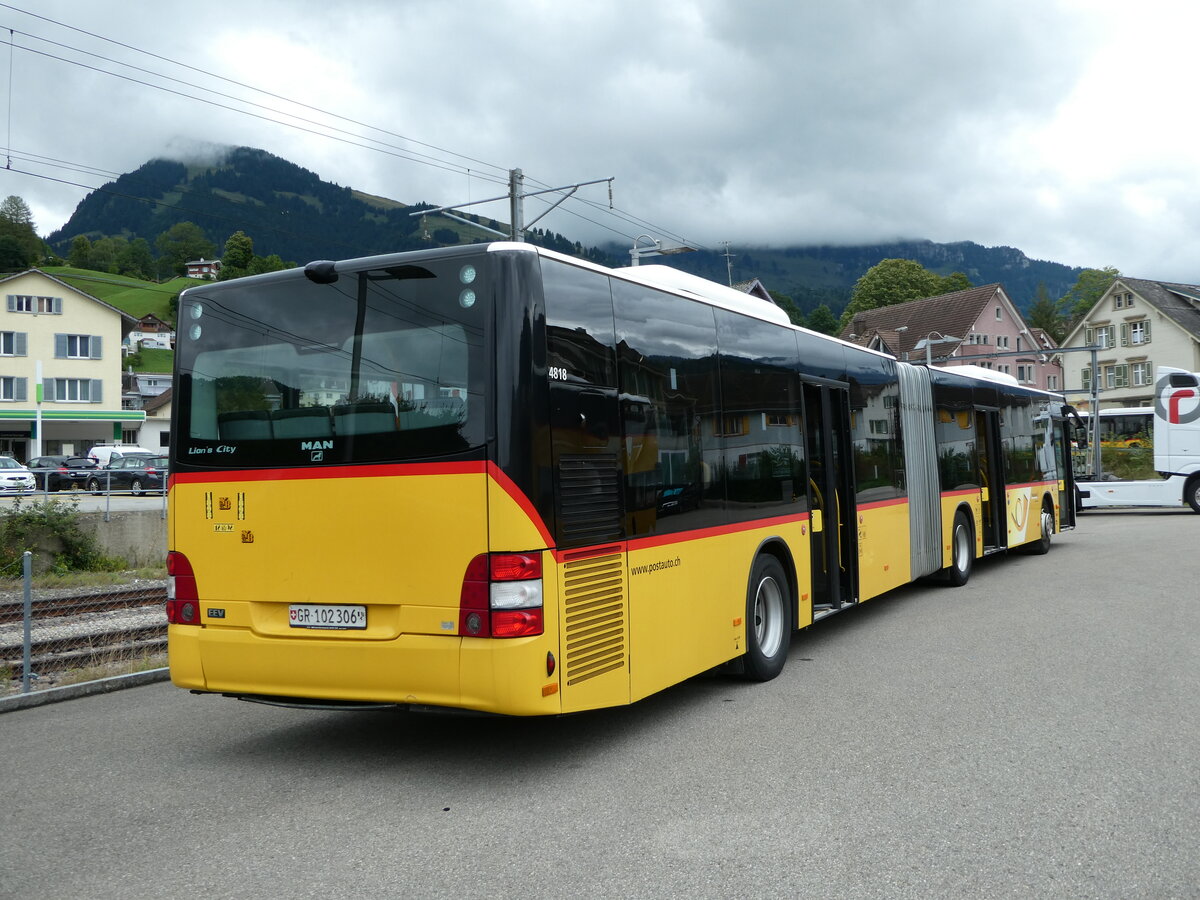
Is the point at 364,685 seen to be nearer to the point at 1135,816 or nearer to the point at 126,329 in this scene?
the point at 1135,816

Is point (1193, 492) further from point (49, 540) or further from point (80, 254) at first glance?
point (80, 254)

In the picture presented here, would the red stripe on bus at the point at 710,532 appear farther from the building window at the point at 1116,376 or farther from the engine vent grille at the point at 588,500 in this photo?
the building window at the point at 1116,376

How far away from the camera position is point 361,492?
6.03m

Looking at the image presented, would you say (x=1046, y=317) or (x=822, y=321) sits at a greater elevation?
(x=822, y=321)

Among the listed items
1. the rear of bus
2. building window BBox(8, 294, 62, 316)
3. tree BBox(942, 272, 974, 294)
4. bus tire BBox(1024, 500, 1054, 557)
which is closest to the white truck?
bus tire BBox(1024, 500, 1054, 557)

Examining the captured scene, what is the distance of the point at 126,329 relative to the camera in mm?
71000

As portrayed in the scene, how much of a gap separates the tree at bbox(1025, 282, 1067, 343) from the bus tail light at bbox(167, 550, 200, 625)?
123438 millimetres

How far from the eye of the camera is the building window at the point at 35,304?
65500 mm

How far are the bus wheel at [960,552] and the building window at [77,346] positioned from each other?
64.1 meters

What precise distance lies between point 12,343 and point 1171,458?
62.0m

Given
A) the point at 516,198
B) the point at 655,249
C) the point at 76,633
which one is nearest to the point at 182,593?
the point at 76,633

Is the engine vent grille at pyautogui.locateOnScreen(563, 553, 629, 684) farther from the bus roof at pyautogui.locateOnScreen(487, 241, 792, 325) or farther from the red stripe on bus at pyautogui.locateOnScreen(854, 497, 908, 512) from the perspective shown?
the red stripe on bus at pyautogui.locateOnScreen(854, 497, 908, 512)

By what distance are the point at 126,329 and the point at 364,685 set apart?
7185 cm

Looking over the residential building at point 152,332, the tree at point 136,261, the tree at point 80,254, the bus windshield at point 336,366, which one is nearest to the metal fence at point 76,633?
the bus windshield at point 336,366
